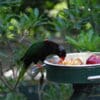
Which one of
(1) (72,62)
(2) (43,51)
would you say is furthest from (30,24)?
(1) (72,62)

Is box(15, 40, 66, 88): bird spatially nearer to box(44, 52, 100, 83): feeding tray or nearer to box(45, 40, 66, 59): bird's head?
box(45, 40, 66, 59): bird's head

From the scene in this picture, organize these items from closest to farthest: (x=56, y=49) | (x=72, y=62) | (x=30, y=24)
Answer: (x=72, y=62) < (x=56, y=49) < (x=30, y=24)

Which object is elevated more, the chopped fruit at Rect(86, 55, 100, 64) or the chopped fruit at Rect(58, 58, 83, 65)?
the chopped fruit at Rect(86, 55, 100, 64)

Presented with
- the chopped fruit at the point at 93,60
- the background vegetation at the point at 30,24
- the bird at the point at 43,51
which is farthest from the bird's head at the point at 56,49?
the background vegetation at the point at 30,24

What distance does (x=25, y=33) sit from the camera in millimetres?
3959

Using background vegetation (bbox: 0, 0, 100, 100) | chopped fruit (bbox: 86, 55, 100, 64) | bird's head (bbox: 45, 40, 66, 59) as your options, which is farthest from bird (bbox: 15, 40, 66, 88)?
background vegetation (bbox: 0, 0, 100, 100)

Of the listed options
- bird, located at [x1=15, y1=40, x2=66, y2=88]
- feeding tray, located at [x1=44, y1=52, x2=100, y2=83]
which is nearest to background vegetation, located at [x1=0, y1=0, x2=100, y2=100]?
bird, located at [x1=15, y1=40, x2=66, y2=88]

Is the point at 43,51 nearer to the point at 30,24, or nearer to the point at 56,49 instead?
the point at 56,49

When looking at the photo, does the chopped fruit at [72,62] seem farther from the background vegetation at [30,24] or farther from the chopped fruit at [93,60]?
the background vegetation at [30,24]

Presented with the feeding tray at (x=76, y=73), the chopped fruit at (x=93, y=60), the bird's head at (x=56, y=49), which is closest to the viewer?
the feeding tray at (x=76, y=73)

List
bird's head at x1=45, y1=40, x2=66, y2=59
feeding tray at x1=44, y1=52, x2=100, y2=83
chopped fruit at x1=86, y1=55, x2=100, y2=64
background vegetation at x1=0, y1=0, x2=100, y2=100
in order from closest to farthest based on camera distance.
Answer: feeding tray at x1=44, y1=52, x2=100, y2=83 → chopped fruit at x1=86, y1=55, x2=100, y2=64 → bird's head at x1=45, y1=40, x2=66, y2=59 → background vegetation at x1=0, y1=0, x2=100, y2=100

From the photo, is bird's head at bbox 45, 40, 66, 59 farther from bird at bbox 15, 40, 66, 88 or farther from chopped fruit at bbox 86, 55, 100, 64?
chopped fruit at bbox 86, 55, 100, 64

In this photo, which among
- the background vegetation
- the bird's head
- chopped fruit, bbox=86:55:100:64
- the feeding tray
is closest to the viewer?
the feeding tray

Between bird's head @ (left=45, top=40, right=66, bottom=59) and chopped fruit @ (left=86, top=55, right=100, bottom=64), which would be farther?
bird's head @ (left=45, top=40, right=66, bottom=59)
